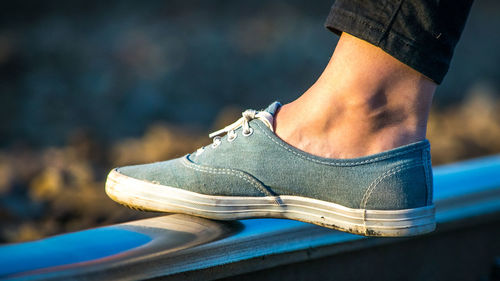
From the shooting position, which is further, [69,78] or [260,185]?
[69,78]

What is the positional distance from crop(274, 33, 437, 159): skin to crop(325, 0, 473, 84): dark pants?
0.05 meters

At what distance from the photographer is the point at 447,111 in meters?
6.71

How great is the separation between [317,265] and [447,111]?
5.77 meters

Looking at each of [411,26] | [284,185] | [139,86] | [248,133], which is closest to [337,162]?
[284,185]

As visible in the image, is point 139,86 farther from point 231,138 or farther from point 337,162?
point 337,162

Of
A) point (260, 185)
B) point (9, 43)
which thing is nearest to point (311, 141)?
point (260, 185)

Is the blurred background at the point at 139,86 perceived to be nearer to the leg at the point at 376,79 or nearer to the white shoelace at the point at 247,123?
the white shoelace at the point at 247,123

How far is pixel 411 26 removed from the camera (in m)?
1.25

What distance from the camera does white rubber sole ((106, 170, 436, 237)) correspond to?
1.36m

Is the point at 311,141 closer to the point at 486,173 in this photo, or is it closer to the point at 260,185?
the point at 260,185

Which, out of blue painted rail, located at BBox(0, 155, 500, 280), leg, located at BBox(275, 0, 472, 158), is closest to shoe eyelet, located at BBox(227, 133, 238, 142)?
leg, located at BBox(275, 0, 472, 158)

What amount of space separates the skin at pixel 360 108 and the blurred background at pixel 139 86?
124 cm

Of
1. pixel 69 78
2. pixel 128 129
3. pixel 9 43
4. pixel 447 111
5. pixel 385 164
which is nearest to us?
pixel 385 164

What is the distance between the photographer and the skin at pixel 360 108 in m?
1.34
